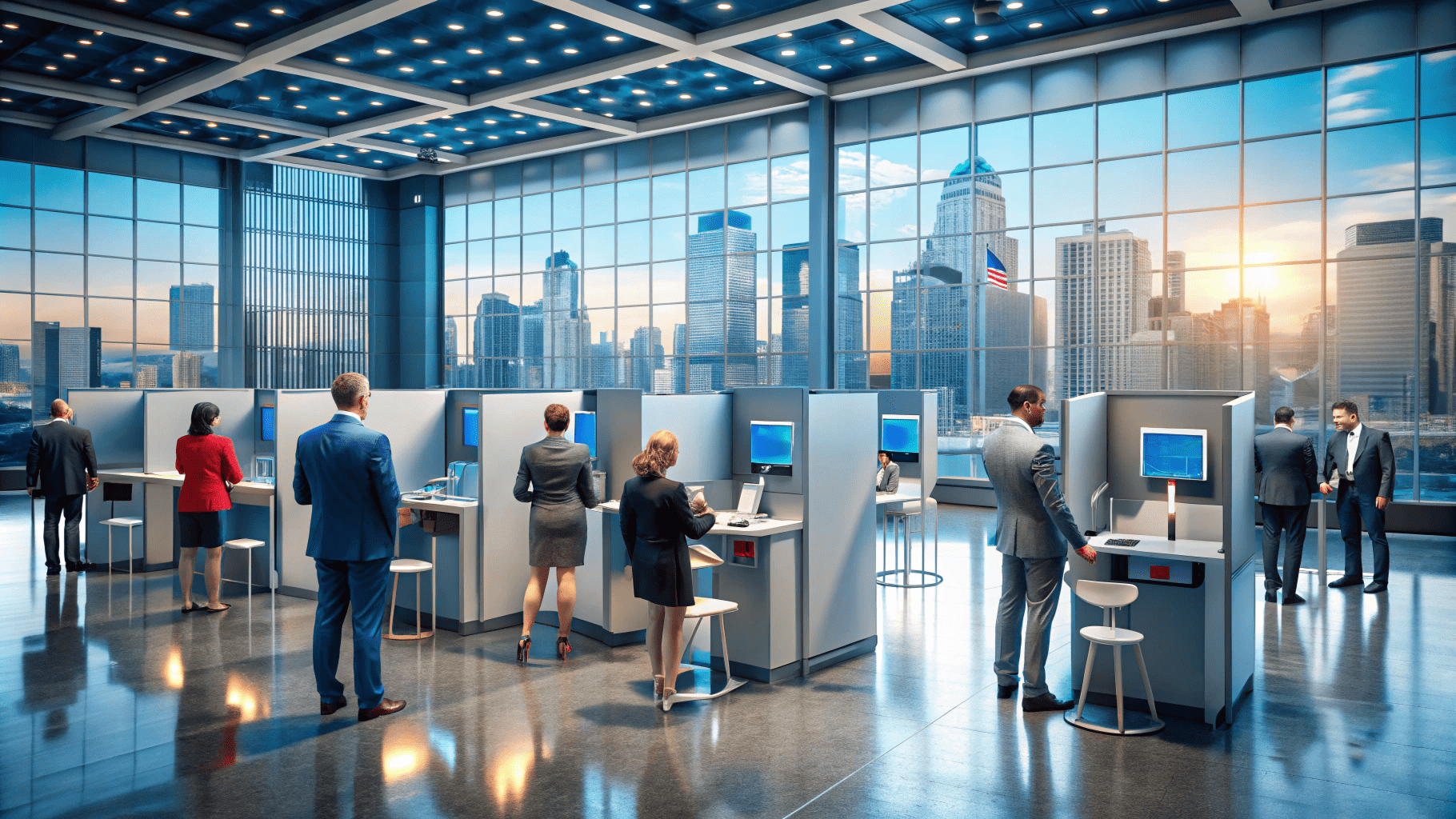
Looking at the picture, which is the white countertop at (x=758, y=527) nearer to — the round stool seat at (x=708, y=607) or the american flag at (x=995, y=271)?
the round stool seat at (x=708, y=607)

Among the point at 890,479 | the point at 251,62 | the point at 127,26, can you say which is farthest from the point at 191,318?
the point at 890,479

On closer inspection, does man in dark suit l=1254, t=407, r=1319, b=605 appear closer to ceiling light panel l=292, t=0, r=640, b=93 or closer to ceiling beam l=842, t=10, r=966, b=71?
ceiling beam l=842, t=10, r=966, b=71

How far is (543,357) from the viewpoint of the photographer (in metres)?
18.1

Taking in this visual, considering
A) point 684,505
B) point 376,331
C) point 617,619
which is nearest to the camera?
point 684,505

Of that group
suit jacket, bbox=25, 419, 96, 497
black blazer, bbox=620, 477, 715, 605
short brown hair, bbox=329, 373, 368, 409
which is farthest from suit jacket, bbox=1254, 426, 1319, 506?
suit jacket, bbox=25, 419, 96, 497

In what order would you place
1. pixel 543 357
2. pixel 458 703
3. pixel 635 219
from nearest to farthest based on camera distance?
pixel 458 703 → pixel 635 219 → pixel 543 357

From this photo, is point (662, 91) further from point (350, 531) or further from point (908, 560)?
point (350, 531)

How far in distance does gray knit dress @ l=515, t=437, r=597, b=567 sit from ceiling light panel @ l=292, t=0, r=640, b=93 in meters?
7.11

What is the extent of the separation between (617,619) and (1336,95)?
10.1 m

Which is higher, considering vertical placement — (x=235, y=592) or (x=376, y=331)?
(x=376, y=331)

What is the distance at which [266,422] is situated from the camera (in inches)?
345

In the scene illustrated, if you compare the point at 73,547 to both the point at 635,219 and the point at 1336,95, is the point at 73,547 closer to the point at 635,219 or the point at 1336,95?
the point at 635,219

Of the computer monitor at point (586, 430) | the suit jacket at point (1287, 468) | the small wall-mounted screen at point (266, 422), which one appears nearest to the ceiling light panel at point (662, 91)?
the small wall-mounted screen at point (266, 422)

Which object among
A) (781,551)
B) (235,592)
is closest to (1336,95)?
(781,551)
